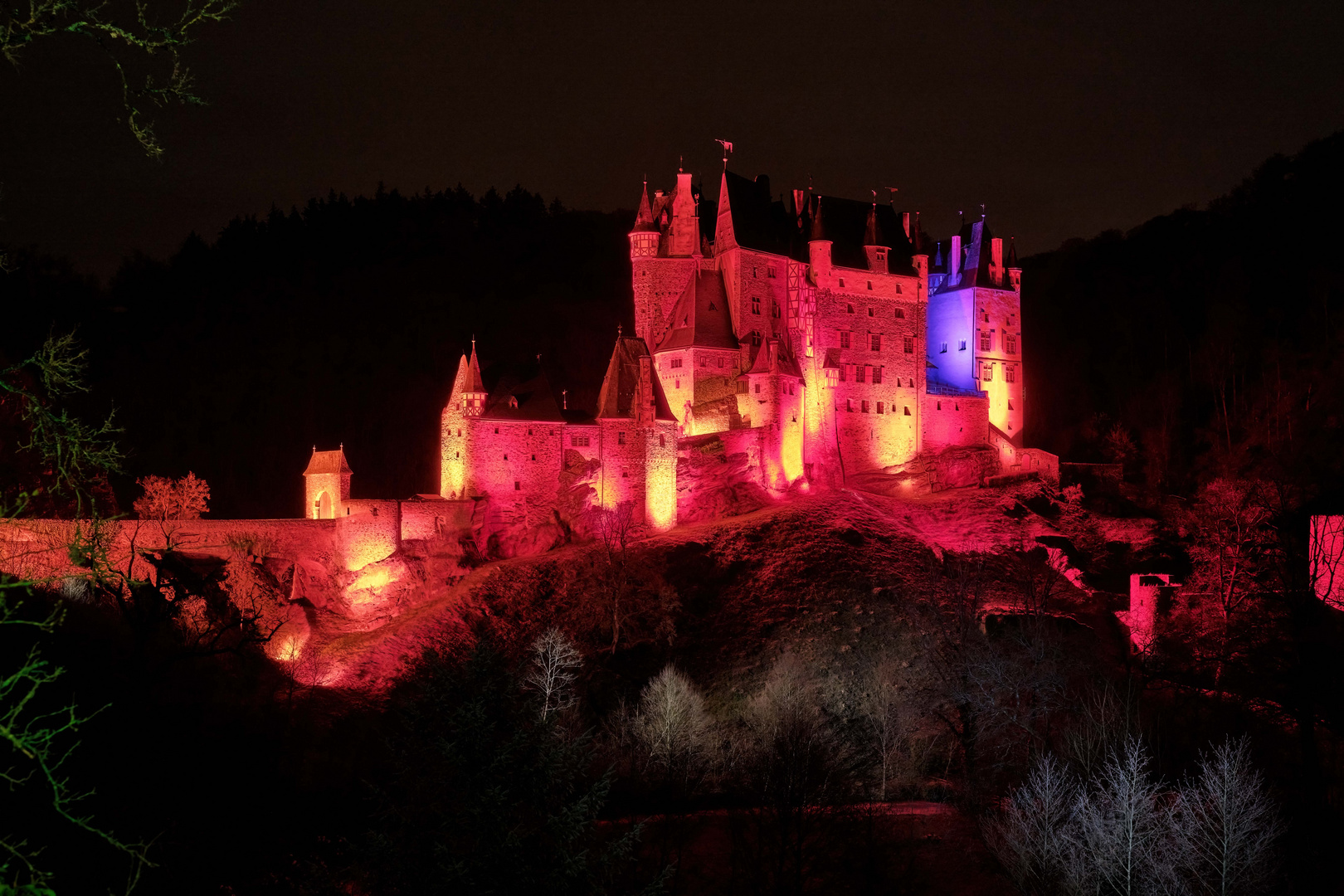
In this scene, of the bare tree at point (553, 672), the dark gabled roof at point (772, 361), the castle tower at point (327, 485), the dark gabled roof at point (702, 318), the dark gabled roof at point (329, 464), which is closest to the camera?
the bare tree at point (553, 672)

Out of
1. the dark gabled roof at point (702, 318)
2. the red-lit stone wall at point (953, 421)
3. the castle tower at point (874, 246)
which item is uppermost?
the castle tower at point (874, 246)

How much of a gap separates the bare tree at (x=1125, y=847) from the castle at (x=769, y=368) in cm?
2638

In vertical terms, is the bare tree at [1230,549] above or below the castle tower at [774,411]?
below

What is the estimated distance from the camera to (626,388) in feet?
165

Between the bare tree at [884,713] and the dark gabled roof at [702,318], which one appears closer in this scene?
the bare tree at [884,713]

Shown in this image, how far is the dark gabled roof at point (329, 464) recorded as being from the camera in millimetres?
49219

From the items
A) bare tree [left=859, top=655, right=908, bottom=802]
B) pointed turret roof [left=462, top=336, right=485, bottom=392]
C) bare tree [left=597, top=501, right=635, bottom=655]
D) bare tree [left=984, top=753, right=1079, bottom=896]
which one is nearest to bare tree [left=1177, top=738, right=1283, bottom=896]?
bare tree [left=984, top=753, right=1079, bottom=896]

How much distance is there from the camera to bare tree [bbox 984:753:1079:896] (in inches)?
973

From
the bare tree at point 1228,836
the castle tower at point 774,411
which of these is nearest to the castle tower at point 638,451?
the castle tower at point 774,411

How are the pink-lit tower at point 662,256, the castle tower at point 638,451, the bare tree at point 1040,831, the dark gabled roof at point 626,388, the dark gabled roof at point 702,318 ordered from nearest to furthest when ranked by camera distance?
the bare tree at point 1040,831 < the castle tower at point 638,451 < the dark gabled roof at point 626,388 < the dark gabled roof at point 702,318 < the pink-lit tower at point 662,256

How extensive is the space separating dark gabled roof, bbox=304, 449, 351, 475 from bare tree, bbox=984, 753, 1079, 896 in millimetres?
30050

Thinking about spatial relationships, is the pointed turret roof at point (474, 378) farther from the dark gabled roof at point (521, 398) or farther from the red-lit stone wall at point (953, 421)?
the red-lit stone wall at point (953, 421)

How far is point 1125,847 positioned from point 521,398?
3098 cm

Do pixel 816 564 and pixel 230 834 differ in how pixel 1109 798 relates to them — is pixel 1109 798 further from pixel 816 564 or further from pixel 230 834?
pixel 816 564
